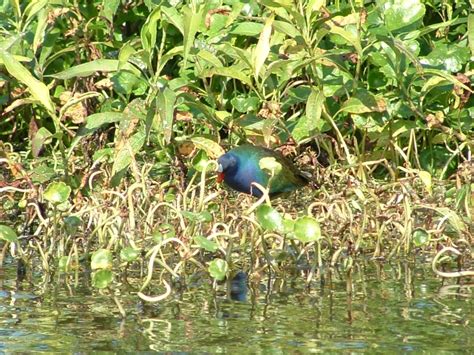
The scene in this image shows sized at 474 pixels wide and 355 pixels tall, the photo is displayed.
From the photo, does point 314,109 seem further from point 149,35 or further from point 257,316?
point 257,316

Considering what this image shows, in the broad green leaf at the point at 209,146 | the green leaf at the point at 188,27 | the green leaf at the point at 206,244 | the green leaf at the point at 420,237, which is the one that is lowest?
the green leaf at the point at 206,244

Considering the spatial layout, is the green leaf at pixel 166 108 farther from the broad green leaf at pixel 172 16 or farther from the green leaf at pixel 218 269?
the green leaf at pixel 218 269

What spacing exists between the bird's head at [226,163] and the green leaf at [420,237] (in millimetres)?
1039

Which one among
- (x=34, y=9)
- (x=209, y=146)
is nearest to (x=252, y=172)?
(x=209, y=146)

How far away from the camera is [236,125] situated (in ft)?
20.2

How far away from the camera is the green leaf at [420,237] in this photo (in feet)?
16.4

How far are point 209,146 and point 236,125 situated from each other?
0.69 feet

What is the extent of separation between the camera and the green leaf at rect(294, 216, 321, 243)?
4500 millimetres

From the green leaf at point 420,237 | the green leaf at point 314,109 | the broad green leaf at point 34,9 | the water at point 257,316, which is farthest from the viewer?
the broad green leaf at point 34,9

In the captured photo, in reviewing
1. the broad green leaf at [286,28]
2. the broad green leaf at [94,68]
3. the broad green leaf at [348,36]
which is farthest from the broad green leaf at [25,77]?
the broad green leaf at [348,36]

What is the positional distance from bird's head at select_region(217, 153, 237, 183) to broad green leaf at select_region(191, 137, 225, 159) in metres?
0.26

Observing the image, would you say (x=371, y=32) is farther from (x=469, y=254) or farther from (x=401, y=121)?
(x=469, y=254)

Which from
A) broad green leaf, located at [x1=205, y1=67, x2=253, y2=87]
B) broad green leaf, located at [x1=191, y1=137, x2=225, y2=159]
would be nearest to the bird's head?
broad green leaf, located at [x1=191, y1=137, x2=225, y2=159]

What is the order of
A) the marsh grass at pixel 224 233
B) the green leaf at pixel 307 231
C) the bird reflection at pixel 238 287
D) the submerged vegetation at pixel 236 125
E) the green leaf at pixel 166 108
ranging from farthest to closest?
1. the green leaf at pixel 166 108
2. the submerged vegetation at pixel 236 125
3. the marsh grass at pixel 224 233
4. the bird reflection at pixel 238 287
5. the green leaf at pixel 307 231
